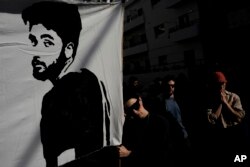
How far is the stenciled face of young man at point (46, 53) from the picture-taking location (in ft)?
6.99

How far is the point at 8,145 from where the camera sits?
6.19 feet

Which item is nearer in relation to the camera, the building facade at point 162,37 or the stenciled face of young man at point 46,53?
the stenciled face of young man at point 46,53

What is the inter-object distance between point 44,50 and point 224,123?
1861mm

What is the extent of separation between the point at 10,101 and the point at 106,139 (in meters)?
0.82

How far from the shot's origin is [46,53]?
2189mm

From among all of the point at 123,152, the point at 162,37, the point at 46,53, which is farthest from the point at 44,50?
the point at 162,37

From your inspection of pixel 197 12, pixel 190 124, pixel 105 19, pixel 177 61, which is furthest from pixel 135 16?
pixel 105 19

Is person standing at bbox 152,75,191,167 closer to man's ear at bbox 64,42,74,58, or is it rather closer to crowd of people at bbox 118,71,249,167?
crowd of people at bbox 118,71,249,167

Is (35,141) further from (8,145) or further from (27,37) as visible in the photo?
(27,37)

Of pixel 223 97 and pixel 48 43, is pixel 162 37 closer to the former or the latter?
pixel 223 97

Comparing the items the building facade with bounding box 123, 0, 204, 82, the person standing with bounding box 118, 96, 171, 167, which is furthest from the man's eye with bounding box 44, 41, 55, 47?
the building facade with bounding box 123, 0, 204, 82

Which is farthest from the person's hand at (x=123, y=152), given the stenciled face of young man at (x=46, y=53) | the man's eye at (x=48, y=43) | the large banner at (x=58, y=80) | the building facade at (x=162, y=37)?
the building facade at (x=162, y=37)

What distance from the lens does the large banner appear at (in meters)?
1.96

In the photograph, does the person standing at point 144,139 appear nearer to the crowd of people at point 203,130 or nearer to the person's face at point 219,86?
the crowd of people at point 203,130
